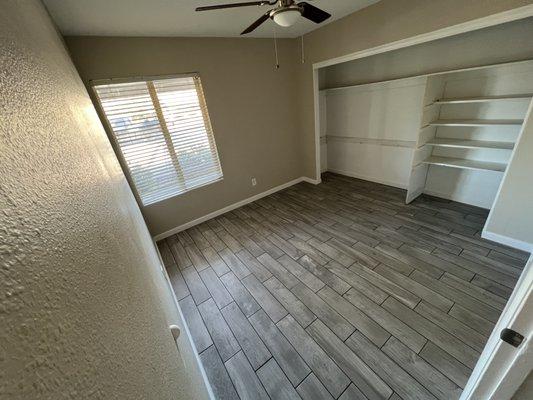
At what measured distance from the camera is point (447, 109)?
114 inches

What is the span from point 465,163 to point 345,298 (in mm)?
2376

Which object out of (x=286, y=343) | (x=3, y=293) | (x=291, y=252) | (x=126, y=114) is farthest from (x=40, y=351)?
(x=126, y=114)

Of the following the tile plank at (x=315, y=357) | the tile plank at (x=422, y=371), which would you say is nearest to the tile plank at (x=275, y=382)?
the tile plank at (x=315, y=357)

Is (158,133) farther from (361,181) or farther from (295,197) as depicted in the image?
(361,181)

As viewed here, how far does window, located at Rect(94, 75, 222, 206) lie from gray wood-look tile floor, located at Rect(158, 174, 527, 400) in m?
0.80

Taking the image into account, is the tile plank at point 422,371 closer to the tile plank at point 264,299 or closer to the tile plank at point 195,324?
the tile plank at point 264,299

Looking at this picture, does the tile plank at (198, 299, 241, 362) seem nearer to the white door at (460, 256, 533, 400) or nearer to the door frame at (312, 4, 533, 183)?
the white door at (460, 256, 533, 400)

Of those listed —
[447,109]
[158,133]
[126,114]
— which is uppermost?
[126,114]

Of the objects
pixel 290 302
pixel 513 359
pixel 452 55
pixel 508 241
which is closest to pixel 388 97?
pixel 452 55

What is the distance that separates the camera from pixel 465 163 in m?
2.81

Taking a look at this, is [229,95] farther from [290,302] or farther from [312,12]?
[290,302]

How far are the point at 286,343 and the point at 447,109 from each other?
11.0 feet

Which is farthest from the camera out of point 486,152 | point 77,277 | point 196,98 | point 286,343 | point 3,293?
point 196,98

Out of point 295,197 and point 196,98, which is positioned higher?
point 196,98
